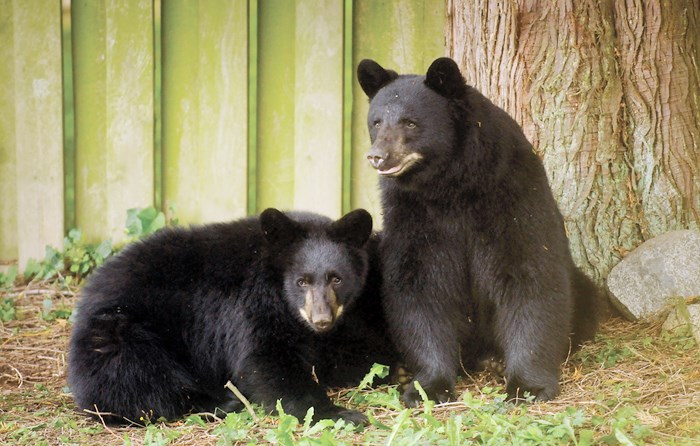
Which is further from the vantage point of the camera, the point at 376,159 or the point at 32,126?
the point at 32,126

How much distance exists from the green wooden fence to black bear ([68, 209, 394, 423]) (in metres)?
2.09

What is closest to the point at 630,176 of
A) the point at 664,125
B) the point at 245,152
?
the point at 664,125

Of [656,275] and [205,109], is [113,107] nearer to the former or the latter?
[205,109]

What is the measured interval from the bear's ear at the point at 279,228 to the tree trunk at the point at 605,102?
5.74 feet

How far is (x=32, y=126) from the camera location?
24.9 feet

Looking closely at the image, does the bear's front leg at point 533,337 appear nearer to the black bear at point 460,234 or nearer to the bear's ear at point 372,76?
the black bear at point 460,234

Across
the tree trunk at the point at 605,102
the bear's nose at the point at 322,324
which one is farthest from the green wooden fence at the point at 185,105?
the bear's nose at the point at 322,324

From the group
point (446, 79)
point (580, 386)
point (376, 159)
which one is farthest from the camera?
point (580, 386)

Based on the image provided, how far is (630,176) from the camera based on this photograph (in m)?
6.18

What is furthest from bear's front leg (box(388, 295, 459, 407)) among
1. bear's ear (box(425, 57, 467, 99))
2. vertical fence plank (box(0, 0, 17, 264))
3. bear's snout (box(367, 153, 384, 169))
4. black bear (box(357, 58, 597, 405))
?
vertical fence plank (box(0, 0, 17, 264))

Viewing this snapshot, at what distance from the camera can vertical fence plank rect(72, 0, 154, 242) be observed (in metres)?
7.57

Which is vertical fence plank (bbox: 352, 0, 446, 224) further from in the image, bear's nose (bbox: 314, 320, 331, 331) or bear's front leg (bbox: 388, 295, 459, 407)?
bear's nose (bbox: 314, 320, 331, 331)

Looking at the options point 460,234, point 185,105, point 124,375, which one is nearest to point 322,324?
point 460,234

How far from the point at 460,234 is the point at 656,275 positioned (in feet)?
4.84
